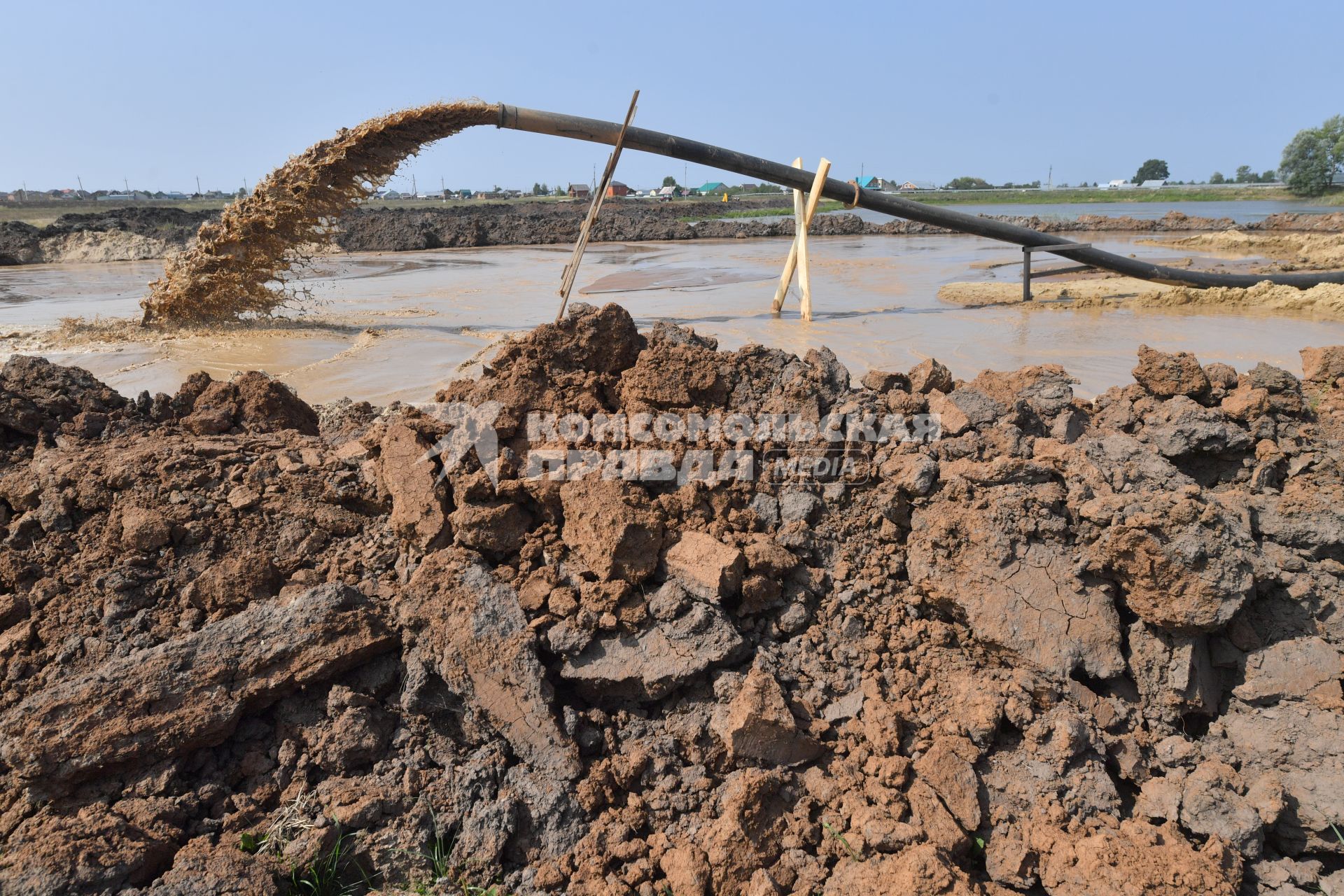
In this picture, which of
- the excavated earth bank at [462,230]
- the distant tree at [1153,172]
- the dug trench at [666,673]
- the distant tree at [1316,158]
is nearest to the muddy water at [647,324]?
the dug trench at [666,673]

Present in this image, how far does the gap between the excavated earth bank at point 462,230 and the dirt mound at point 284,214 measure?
42.1ft

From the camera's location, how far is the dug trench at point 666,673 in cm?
244

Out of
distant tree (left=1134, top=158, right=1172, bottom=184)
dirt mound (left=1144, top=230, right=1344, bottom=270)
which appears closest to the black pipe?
dirt mound (left=1144, top=230, right=1344, bottom=270)

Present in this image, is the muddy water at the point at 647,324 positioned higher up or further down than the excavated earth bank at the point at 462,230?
further down

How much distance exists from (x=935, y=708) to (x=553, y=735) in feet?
4.51

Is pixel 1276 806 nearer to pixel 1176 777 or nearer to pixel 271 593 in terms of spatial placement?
pixel 1176 777

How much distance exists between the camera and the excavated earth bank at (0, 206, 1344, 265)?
22.3 meters

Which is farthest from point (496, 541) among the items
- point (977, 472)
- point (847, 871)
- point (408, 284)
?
→ point (408, 284)

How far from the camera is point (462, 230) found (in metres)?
25.6

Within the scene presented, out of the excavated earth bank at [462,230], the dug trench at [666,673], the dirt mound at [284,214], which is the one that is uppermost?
the excavated earth bank at [462,230]

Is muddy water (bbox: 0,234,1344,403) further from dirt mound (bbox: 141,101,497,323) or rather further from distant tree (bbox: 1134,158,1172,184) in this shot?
distant tree (bbox: 1134,158,1172,184)

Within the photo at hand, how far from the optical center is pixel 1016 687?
2723mm

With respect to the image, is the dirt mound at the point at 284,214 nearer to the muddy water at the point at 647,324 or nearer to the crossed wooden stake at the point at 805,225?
the muddy water at the point at 647,324

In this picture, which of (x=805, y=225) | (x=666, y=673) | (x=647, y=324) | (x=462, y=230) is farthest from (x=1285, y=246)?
(x=462, y=230)
